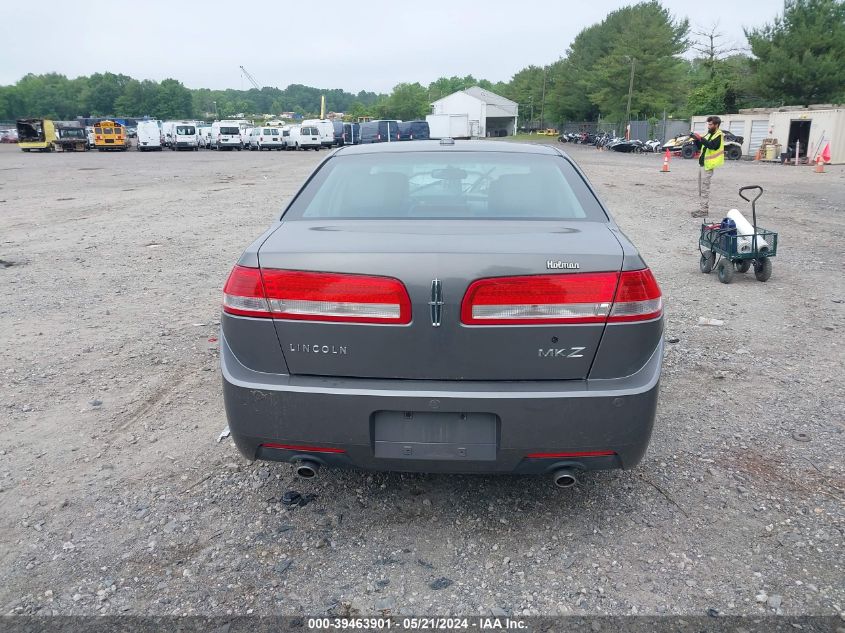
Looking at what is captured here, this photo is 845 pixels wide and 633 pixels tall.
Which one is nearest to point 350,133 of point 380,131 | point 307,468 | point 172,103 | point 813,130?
point 380,131

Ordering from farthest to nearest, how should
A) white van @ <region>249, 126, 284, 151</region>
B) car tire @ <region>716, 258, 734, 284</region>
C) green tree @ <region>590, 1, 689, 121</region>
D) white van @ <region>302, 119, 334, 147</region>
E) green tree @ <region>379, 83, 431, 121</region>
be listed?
green tree @ <region>379, 83, 431, 121</region>
green tree @ <region>590, 1, 689, 121</region>
white van @ <region>249, 126, 284, 151</region>
white van @ <region>302, 119, 334, 147</region>
car tire @ <region>716, 258, 734, 284</region>

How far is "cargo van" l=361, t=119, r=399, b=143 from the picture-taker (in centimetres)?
5088

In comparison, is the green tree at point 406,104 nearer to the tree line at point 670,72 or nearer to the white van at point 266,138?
the tree line at point 670,72

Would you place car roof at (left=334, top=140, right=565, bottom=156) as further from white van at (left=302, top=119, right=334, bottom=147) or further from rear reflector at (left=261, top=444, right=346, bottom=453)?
white van at (left=302, top=119, right=334, bottom=147)

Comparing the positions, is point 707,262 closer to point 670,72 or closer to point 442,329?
point 442,329

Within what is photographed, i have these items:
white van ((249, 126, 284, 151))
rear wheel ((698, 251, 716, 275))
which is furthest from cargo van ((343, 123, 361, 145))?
rear wheel ((698, 251, 716, 275))

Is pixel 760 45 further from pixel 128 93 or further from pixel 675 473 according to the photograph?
pixel 128 93

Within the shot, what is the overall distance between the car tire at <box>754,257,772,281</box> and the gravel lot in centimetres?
147

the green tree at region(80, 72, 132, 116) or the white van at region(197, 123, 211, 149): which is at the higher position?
the green tree at region(80, 72, 132, 116)

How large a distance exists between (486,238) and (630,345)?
0.73 meters

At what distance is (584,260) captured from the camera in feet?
8.63

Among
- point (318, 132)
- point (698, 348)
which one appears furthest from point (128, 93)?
point (698, 348)

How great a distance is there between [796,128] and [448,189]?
34.9m

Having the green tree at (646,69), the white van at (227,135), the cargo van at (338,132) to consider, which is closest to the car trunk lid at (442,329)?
the white van at (227,135)
